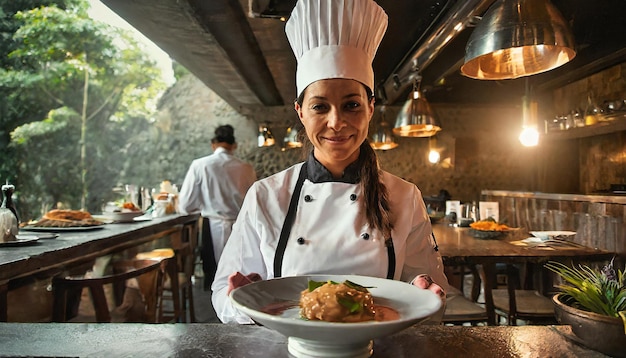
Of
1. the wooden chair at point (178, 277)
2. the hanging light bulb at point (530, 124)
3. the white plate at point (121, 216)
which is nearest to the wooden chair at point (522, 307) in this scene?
the hanging light bulb at point (530, 124)

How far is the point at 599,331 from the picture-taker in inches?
37.2

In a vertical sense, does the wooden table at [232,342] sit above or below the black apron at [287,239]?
below

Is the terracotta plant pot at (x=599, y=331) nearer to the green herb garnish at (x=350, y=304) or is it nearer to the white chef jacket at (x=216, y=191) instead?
the green herb garnish at (x=350, y=304)

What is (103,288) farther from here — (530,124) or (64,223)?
(530,124)

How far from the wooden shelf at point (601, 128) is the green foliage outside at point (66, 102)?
26.4 feet

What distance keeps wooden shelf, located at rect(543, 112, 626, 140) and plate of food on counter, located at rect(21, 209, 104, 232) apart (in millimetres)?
5798

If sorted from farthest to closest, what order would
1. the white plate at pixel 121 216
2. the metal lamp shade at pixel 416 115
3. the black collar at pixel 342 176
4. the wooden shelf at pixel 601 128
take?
the wooden shelf at pixel 601 128
the metal lamp shade at pixel 416 115
the white plate at pixel 121 216
the black collar at pixel 342 176

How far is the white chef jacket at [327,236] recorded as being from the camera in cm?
143

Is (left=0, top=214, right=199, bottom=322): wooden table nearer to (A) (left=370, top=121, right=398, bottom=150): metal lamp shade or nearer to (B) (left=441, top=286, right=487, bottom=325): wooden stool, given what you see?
(B) (left=441, top=286, right=487, bottom=325): wooden stool

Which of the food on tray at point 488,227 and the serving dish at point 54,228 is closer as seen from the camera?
the serving dish at point 54,228

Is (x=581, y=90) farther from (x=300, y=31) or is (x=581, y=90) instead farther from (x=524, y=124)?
(x=300, y=31)

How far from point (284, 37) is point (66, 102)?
28.0ft

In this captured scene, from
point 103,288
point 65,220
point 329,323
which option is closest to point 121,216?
point 65,220

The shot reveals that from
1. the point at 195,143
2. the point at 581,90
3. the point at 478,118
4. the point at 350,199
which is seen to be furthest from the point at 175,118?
the point at 350,199
